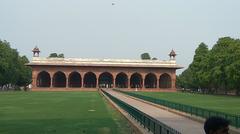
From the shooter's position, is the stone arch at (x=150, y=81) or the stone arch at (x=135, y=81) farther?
the stone arch at (x=135, y=81)

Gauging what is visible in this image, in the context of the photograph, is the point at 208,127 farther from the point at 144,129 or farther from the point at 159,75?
the point at 159,75

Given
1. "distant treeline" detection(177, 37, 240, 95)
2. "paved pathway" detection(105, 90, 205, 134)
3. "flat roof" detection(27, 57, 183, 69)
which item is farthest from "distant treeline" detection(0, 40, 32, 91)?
"paved pathway" detection(105, 90, 205, 134)

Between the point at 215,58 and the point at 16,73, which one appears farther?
the point at 16,73

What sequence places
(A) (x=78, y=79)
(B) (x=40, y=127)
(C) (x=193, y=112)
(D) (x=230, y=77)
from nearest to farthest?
(B) (x=40, y=127)
(C) (x=193, y=112)
(D) (x=230, y=77)
(A) (x=78, y=79)

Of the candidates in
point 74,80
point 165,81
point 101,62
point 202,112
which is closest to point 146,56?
point 165,81

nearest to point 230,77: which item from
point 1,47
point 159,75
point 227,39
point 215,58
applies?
point 215,58

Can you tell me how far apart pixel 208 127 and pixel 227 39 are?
68854mm

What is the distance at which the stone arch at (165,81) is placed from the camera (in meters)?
93.2

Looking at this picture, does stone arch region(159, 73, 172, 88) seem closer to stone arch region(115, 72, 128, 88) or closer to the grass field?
stone arch region(115, 72, 128, 88)

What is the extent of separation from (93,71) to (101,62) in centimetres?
245

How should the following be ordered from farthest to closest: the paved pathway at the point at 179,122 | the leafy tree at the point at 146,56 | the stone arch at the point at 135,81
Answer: the leafy tree at the point at 146,56, the stone arch at the point at 135,81, the paved pathway at the point at 179,122

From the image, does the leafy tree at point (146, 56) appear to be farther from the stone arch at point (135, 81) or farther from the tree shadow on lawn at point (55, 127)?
the tree shadow on lawn at point (55, 127)

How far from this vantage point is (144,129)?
48.2ft

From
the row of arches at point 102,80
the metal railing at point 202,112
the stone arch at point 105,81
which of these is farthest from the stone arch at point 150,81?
the metal railing at point 202,112
